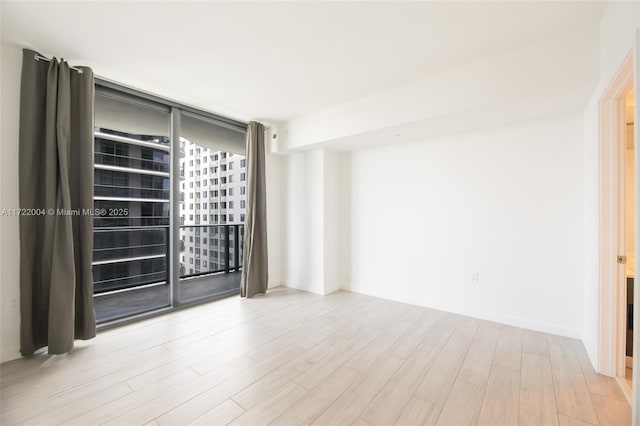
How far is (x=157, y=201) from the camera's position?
428 cm

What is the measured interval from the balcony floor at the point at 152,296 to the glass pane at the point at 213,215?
2 cm

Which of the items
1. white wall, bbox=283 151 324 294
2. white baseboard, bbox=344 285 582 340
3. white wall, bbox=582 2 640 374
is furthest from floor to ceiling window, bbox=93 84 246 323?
white wall, bbox=582 2 640 374

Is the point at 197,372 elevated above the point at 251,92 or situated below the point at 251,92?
below

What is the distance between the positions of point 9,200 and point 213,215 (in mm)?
2838

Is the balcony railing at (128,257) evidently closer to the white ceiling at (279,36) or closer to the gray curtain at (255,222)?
the gray curtain at (255,222)

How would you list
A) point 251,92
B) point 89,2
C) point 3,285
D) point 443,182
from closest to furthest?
1. point 89,2
2. point 3,285
3. point 251,92
4. point 443,182

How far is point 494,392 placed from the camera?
191 centimetres

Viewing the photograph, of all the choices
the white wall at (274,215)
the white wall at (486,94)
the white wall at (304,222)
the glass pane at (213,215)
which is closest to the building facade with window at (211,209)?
the glass pane at (213,215)

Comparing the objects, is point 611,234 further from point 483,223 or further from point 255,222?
point 255,222

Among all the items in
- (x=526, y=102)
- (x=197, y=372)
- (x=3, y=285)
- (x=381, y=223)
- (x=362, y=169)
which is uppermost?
(x=526, y=102)

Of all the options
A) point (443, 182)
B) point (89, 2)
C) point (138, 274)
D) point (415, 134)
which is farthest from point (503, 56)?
point (138, 274)

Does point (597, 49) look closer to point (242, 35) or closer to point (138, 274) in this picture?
point (242, 35)

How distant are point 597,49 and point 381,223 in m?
2.73

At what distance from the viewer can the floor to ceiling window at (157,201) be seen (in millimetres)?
3457
